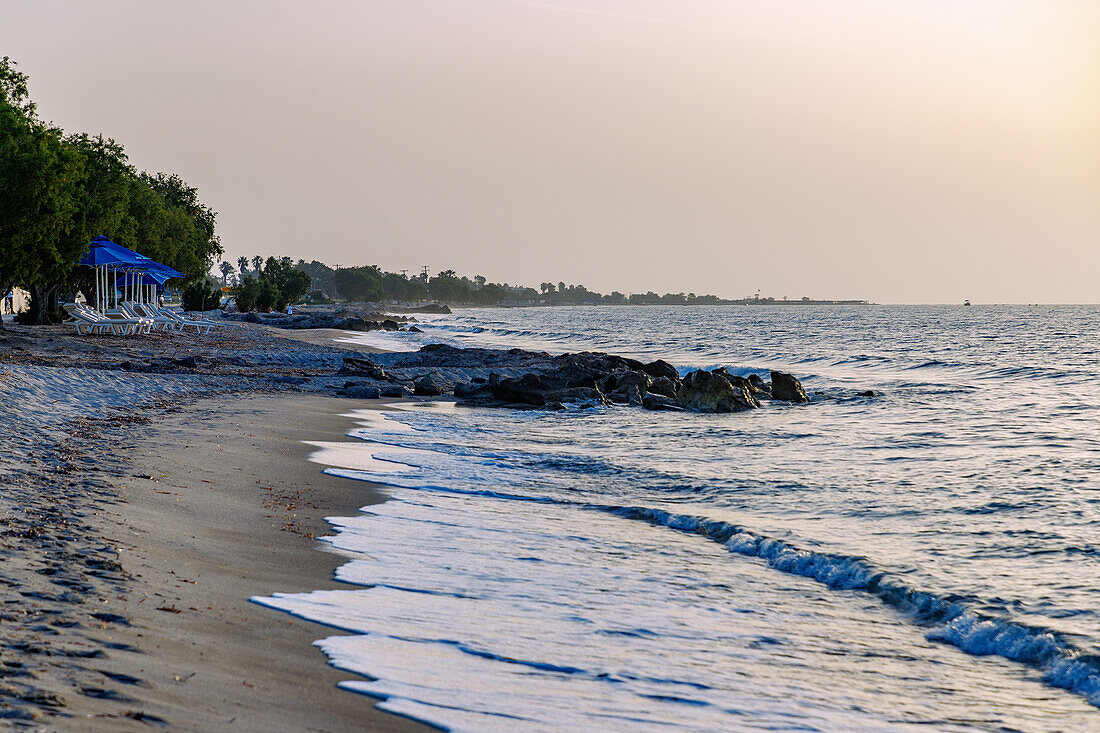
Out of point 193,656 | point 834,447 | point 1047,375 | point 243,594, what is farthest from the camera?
point 1047,375

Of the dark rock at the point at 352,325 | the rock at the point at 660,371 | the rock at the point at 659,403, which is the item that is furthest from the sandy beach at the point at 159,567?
the dark rock at the point at 352,325

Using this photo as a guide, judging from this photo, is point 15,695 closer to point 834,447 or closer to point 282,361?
point 834,447

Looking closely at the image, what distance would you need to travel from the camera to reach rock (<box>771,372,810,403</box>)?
25.9 metres

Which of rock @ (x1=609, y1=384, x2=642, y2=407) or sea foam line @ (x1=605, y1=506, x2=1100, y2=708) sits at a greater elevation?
rock @ (x1=609, y1=384, x2=642, y2=407)

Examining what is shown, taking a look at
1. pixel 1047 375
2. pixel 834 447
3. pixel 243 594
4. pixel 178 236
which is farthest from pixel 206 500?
pixel 178 236

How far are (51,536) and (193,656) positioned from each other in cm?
229

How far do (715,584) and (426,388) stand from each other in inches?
685

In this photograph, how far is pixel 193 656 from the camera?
4512mm

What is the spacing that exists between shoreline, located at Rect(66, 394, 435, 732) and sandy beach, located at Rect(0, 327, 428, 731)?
0.5 inches

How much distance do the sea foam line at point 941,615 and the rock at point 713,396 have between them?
13.6m

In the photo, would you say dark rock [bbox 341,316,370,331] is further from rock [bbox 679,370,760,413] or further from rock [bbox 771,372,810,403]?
rock [bbox 679,370,760,413]

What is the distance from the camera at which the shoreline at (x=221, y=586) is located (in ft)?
13.1

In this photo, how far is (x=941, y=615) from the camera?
702 cm

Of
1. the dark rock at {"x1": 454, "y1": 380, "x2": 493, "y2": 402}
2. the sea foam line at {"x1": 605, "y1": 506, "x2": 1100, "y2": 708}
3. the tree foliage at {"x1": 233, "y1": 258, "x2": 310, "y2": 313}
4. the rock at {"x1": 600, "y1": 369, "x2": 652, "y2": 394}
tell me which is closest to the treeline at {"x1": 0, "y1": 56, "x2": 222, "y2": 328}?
the dark rock at {"x1": 454, "y1": 380, "x2": 493, "y2": 402}
